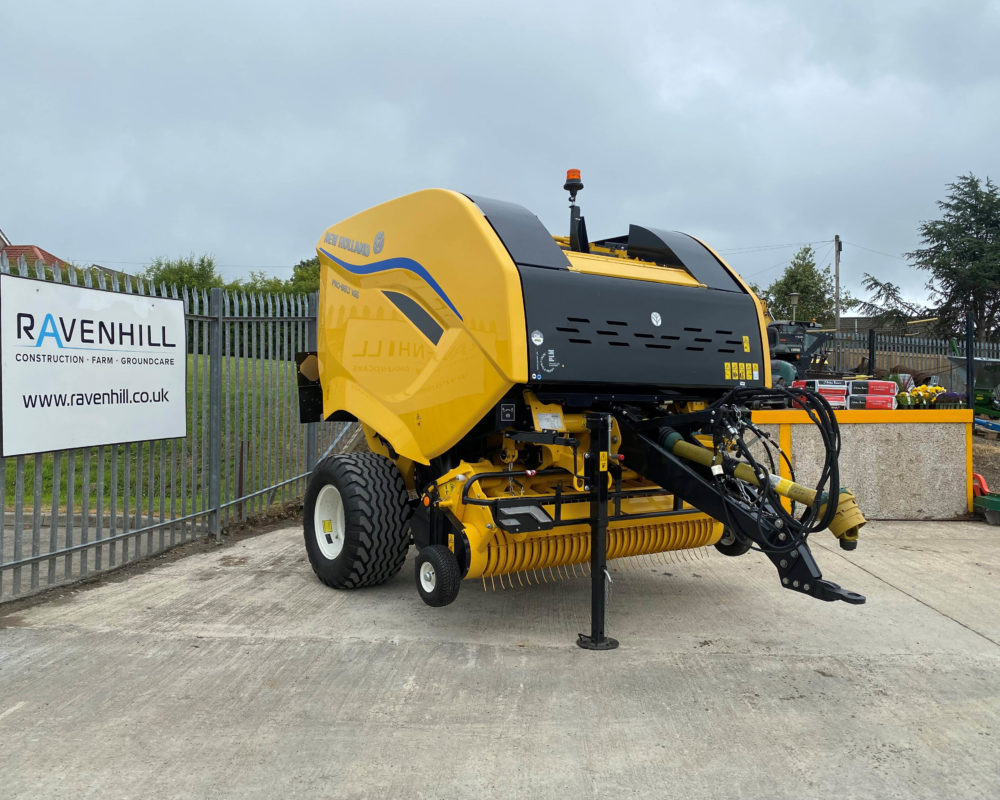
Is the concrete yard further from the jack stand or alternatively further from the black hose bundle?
the black hose bundle

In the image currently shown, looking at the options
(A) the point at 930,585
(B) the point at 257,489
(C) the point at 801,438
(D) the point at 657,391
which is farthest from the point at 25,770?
(C) the point at 801,438

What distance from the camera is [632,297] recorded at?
4676 millimetres

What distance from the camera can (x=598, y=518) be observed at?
4449 millimetres

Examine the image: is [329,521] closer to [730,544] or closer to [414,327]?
[414,327]

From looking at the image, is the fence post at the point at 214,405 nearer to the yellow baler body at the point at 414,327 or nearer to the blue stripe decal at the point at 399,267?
the yellow baler body at the point at 414,327

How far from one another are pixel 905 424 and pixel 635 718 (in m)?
6.21

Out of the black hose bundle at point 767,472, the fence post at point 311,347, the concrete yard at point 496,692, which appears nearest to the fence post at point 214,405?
the concrete yard at point 496,692

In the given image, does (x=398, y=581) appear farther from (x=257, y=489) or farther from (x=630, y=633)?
(x=257, y=489)

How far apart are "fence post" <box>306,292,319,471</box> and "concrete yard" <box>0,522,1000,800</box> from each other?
2701mm

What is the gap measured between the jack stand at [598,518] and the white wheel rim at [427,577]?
0.86 m

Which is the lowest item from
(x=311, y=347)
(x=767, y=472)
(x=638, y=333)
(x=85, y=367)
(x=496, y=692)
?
(x=496, y=692)

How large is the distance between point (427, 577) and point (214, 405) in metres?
3.34

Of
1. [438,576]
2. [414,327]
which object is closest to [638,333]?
[414,327]

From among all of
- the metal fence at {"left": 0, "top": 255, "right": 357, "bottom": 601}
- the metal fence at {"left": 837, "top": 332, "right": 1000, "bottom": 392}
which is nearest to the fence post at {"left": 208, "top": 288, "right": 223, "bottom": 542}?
the metal fence at {"left": 0, "top": 255, "right": 357, "bottom": 601}
